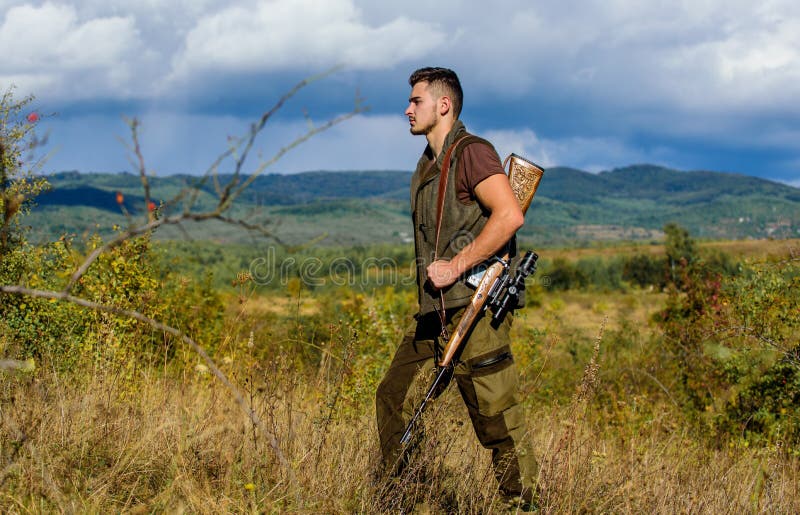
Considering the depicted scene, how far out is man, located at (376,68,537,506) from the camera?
312 cm

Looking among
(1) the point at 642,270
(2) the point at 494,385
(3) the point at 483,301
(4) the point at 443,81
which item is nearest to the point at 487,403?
(2) the point at 494,385

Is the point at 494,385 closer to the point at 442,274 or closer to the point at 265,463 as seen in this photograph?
the point at 442,274

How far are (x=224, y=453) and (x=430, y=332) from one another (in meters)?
1.14

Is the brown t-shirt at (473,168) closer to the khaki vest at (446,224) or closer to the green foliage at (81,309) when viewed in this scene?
the khaki vest at (446,224)

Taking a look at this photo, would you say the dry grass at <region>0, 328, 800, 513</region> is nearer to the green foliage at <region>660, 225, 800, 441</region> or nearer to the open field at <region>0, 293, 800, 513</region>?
the open field at <region>0, 293, 800, 513</region>

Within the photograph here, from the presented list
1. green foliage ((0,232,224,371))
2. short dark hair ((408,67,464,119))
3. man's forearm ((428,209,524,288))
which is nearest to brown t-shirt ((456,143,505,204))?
man's forearm ((428,209,524,288))

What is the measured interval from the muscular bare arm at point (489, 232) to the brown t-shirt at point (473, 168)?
35 millimetres

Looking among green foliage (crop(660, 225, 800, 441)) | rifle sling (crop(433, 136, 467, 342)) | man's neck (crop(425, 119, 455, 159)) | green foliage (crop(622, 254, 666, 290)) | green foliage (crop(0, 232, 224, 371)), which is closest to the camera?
rifle sling (crop(433, 136, 467, 342))

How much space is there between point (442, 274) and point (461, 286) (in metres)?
0.14

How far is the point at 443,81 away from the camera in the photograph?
3.50 m

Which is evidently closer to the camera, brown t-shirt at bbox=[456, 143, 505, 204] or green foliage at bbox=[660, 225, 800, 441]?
brown t-shirt at bbox=[456, 143, 505, 204]

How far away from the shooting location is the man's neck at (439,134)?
348 centimetres

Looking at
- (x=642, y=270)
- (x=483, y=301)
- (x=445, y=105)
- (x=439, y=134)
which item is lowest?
(x=642, y=270)

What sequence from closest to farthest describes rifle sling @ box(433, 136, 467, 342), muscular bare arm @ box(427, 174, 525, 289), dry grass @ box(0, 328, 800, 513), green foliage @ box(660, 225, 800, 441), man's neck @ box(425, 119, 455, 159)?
dry grass @ box(0, 328, 800, 513)
muscular bare arm @ box(427, 174, 525, 289)
rifle sling @ box(433, 136, 467, 342)
man's neck @ box(425, 119, 455, 159)
green foliage @ box(660, 225, 800, 441)
